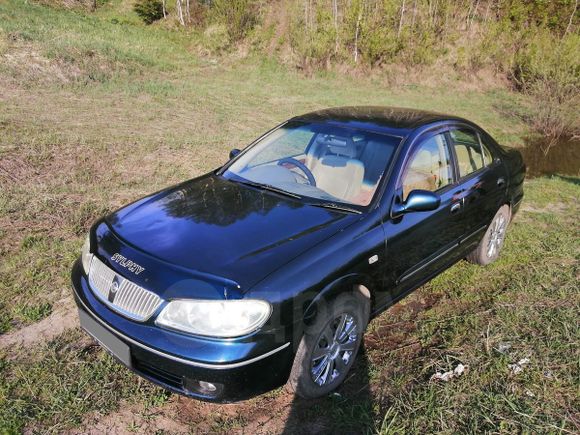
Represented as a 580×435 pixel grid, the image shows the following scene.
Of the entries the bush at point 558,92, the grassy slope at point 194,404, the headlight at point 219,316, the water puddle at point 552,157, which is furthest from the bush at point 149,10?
the headlight at point 219,316

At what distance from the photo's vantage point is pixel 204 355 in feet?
7.13

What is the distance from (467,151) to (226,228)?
7.90ft

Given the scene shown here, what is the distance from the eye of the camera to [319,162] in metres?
3.56

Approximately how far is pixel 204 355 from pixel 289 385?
620 mm

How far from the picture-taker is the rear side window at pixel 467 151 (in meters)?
3.78

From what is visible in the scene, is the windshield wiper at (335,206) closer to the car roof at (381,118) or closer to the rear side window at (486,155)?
the car roof at (381,118)

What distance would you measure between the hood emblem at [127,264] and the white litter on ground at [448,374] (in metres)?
1.96

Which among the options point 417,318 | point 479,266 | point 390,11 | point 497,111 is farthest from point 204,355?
point 390,11

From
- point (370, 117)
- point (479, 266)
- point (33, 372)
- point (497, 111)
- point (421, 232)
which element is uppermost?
point (370, 117)

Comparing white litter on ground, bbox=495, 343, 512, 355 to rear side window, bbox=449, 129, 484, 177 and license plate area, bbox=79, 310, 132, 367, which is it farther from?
license plate area, bbox=79, 310, 132, 367

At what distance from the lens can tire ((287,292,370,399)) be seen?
249 cm

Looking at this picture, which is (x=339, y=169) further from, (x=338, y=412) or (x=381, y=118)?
(x=338, y=412)

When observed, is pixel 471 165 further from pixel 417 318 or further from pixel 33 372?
pixel 33 372

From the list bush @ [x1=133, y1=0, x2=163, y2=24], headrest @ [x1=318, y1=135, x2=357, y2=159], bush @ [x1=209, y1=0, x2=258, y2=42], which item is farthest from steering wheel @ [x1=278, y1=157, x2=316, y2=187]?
bush @ [x1=133, y1=0, x2=163, y2=24]
